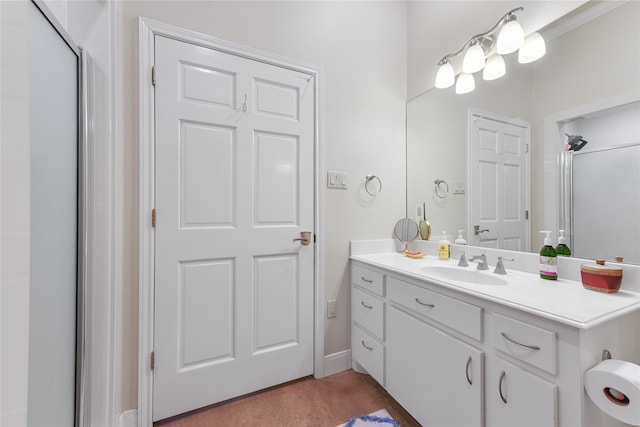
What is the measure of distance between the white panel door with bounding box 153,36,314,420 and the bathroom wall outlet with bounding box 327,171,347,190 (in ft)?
0.46

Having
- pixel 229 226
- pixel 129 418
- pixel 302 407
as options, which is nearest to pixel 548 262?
pixel 302 407

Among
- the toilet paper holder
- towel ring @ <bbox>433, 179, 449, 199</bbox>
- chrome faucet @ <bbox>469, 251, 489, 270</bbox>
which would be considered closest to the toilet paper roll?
the toilet paper holder

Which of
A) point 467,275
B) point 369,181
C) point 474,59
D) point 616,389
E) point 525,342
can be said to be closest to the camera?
point 616,389

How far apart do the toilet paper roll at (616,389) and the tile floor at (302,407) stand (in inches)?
35.6

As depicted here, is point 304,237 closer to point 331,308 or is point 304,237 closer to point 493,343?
point 331,308

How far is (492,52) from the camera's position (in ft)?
4.86

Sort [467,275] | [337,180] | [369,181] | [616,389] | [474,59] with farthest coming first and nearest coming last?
1. [369,181]
2. [337,180]
3. [474,59]
4. [467,275]
5. [616,389]

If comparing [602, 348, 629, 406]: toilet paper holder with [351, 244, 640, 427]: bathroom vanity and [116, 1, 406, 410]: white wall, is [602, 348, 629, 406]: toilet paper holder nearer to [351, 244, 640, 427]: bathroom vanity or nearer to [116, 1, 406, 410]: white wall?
[351, 244, 640, 427]: bathroom vanity

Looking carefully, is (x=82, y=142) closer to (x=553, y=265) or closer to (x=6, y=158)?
(x=6, y=158)

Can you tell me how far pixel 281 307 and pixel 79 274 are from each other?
3.25 feet

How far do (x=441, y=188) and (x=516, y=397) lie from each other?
125cm

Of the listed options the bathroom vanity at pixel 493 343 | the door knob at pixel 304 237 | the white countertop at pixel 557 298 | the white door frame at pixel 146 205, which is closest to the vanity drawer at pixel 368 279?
the bathroom vanity at pixel 493 343

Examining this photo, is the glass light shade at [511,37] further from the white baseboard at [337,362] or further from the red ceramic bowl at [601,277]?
the white baseboard at [337,362]

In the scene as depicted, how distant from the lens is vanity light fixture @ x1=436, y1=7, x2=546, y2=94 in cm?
130
